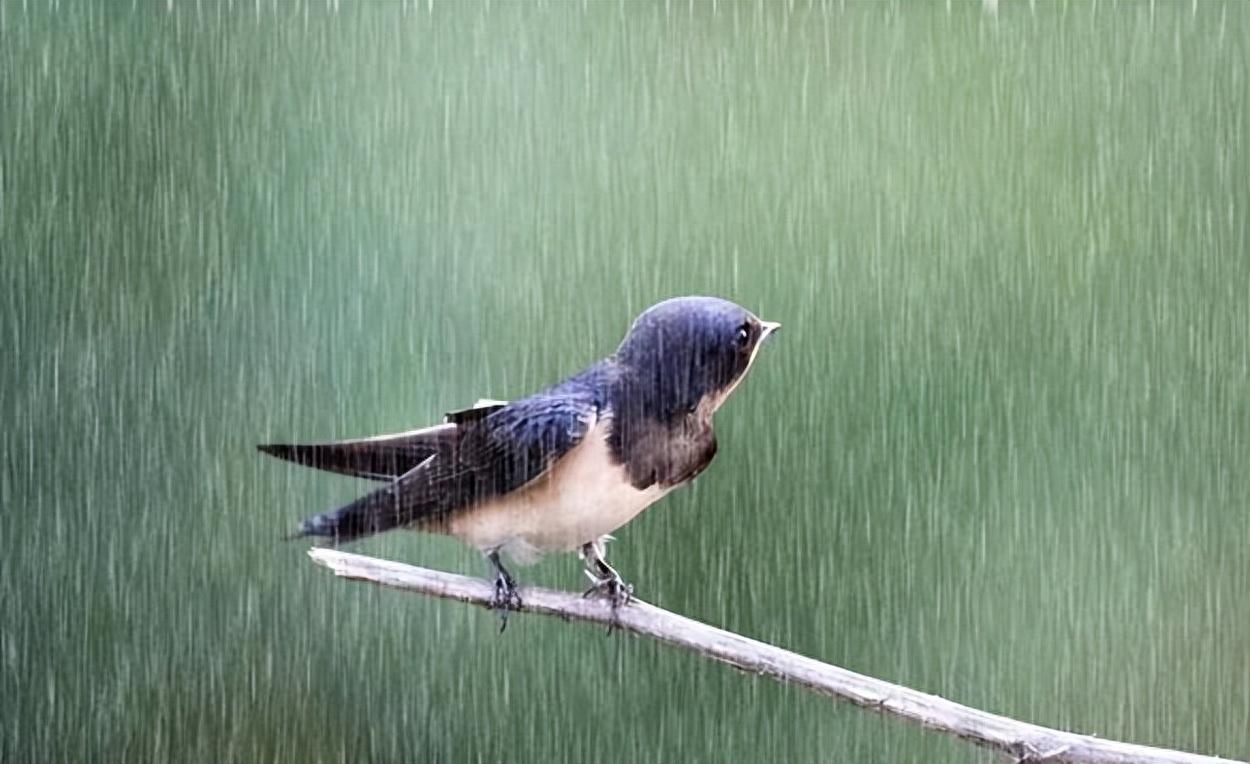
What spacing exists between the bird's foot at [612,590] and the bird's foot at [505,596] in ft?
0.26

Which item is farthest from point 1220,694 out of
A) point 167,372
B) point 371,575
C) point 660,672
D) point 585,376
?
point 167,372

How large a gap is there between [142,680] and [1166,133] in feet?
5.13

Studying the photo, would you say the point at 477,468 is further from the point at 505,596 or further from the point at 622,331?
the point at 622,331

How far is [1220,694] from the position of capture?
2070mm

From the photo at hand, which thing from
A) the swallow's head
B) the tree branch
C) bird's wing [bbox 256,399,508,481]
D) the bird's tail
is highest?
the swallow's head

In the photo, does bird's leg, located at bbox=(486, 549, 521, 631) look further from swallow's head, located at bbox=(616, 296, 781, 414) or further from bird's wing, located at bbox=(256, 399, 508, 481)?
swallow's head, located at bbox=(616, 296, 781, 414)

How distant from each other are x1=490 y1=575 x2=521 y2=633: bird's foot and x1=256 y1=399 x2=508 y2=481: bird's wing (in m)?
0.16

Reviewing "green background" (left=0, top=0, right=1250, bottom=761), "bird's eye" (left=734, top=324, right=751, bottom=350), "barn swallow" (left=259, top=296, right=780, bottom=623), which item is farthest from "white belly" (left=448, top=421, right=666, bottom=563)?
"green background" (left=0, top=0, right=1250, bottom=761)

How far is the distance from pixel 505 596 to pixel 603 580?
109mm

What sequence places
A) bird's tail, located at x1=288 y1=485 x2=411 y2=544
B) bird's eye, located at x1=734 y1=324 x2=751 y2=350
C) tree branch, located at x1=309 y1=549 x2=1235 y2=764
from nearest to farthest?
1. tree branch, located at x1=309 y1=549 x2=1235 y2=764
2. bird's eye, located at x1=734 y1=324 x2=751 y2=350
3. bird's tail, located at x1=288 y1=485 x2=411 y2=544

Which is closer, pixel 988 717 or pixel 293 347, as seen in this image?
pixel 988 717

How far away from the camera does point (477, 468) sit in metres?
1.67

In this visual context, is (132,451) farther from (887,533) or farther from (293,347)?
(887,533)

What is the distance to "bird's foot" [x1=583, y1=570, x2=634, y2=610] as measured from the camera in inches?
67.7
